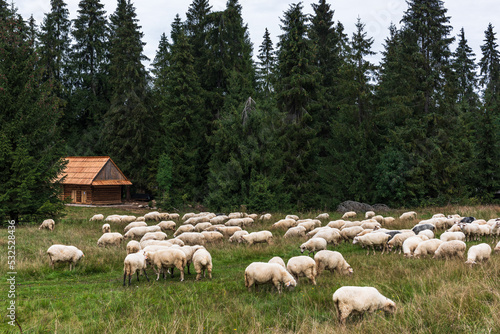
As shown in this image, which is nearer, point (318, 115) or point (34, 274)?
point (34, 274)

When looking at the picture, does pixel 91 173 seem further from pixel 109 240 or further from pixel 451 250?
pixel 451 250

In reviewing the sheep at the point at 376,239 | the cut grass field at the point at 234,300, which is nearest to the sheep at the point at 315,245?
the cut grass field at the point at 234,300

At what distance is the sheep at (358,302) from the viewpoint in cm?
602

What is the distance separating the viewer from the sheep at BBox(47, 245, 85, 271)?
1048 cm

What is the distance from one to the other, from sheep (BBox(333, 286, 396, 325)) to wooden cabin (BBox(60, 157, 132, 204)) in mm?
36197

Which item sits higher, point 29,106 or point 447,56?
point 447,56

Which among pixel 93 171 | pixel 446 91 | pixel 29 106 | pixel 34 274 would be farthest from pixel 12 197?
pixel 446 91

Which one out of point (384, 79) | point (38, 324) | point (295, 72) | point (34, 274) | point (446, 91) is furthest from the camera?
point (384, 79)

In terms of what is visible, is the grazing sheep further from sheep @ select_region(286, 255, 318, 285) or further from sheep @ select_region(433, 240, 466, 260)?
sheep @ select_region(433, 240, 466, 260)

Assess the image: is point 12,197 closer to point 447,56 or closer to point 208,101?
point 208,101

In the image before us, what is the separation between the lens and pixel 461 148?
109 ft

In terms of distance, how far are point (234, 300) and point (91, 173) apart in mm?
35482

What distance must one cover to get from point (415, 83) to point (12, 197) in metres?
33.6

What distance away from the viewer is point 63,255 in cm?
1056
